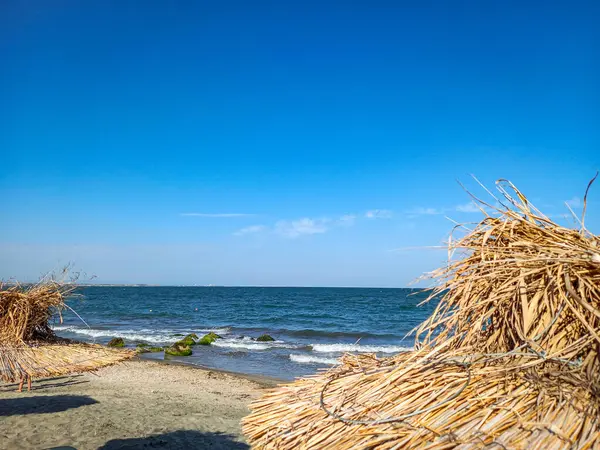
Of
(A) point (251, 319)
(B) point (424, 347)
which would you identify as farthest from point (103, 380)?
(A) point (251, 319)

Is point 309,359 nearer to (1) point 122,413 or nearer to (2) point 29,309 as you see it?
(1) point 122,413

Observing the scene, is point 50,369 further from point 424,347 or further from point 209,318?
point 209,318

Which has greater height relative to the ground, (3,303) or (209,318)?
(3,303)

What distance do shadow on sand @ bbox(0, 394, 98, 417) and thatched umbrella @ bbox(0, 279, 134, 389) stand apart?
1.23 ft

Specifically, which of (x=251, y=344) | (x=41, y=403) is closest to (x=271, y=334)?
(x=251, y=344)

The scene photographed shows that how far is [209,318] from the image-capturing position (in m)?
A: 38.0

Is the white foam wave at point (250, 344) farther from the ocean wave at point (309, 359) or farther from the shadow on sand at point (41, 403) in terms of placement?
the shadow on sand at point (41, 403)

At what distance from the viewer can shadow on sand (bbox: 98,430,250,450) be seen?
5.66 meters

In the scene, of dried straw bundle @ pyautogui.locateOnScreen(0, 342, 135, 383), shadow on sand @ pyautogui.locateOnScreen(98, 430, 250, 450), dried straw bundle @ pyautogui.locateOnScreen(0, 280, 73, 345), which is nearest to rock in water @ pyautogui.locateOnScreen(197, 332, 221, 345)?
dried straw bundle @ pyautogui.locateOnScreen(0, 342, 135, 383)

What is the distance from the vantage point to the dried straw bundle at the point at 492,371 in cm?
203

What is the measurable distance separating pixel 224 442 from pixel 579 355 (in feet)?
17.2

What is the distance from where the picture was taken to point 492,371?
2.27 meters

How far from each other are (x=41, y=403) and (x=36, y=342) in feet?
3.50

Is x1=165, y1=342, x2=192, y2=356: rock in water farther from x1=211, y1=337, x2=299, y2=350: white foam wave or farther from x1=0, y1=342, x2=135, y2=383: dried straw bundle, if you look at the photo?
x1=0, y1=342, x2=135, y2=383: dried straw bundle
